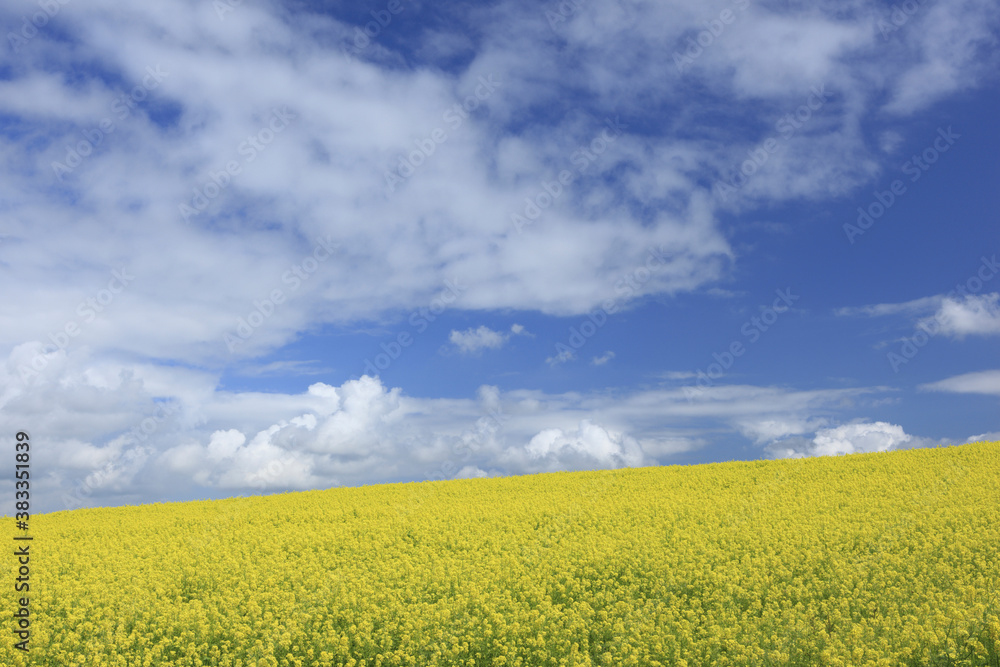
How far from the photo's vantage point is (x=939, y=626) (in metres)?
11.1

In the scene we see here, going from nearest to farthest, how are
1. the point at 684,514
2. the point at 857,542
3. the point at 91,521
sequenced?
the point at 857,542 → the point at 684,514 → the point at 91,521

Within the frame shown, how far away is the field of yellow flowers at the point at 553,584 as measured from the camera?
37.7 feet

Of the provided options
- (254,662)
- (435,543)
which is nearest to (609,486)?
(435,543)

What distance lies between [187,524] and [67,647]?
1318cm

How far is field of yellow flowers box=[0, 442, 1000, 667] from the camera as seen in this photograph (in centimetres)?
1148

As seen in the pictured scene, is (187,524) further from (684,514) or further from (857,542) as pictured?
(857,542)

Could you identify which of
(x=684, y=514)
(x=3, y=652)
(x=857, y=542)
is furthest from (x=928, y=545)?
(x=3, y=652)

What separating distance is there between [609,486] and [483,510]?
8.01 metres

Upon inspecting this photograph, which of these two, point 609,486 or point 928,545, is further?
point 609,486

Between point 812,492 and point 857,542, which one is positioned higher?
point 812,492

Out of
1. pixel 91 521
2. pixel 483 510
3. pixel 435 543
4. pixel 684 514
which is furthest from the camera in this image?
pixel 91 521

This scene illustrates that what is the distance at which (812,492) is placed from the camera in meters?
24.0

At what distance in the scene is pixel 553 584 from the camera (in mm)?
14602

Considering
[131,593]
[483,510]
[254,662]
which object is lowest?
[254,662]
